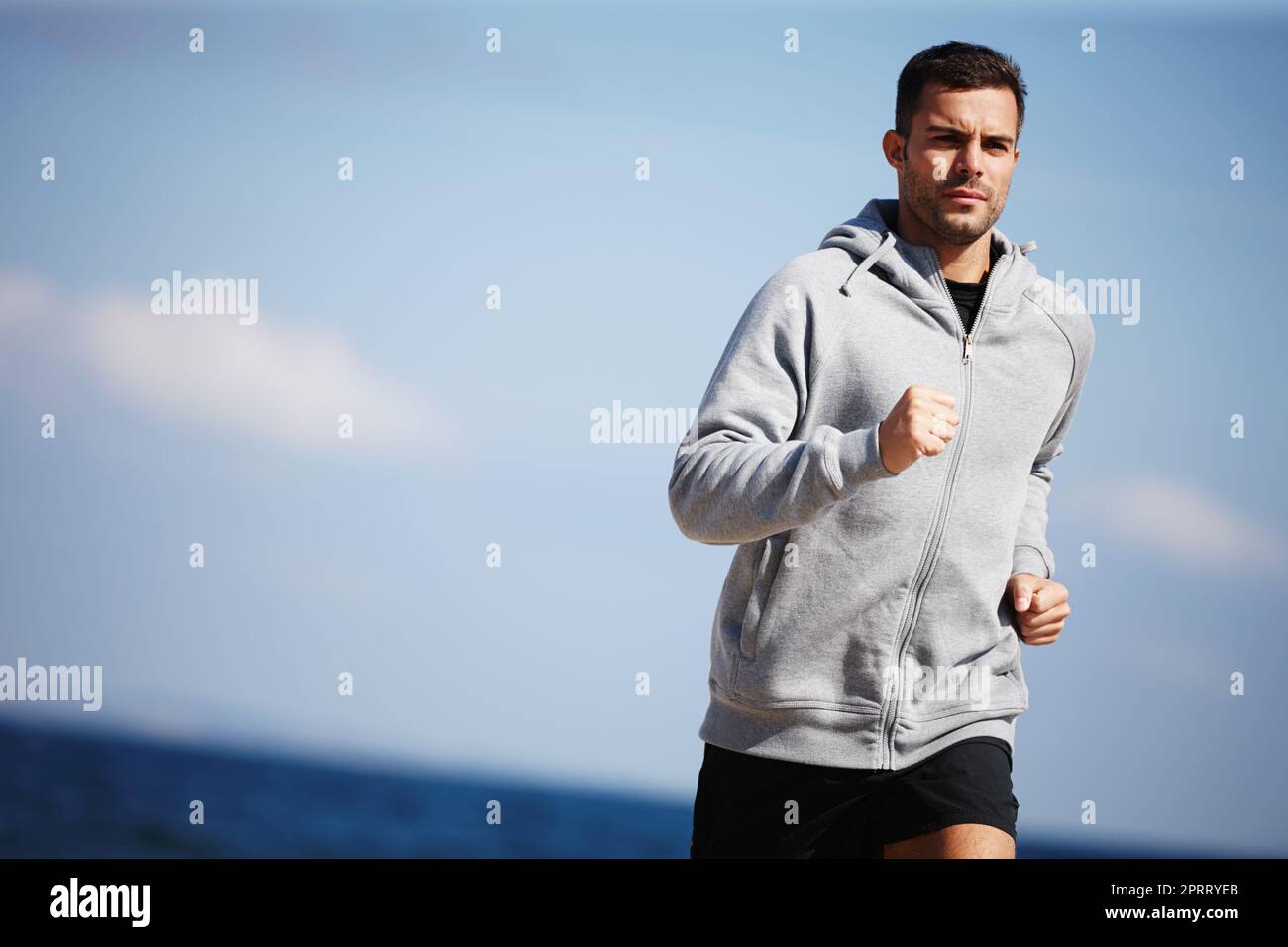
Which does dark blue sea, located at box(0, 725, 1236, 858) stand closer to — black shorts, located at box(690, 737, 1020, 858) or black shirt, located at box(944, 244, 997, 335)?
black shorts, located at box(690, 737, 1020, 858)

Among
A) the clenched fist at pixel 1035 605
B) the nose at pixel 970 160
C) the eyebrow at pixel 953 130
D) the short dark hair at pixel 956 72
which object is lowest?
the clenched fist at pixel 1035 605

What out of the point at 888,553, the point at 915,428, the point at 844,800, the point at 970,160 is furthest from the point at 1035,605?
the point at 970,160

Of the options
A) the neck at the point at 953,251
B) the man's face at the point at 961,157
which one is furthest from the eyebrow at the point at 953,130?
the neck at the point at 953,251

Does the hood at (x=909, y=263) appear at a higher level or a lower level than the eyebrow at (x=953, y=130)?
lower

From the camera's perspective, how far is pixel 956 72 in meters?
1.89

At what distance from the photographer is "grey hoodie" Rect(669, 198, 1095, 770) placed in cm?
179

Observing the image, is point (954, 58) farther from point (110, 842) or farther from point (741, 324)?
point (110, 842)

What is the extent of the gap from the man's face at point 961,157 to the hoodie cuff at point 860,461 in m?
0.44

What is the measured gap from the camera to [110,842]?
669 cm

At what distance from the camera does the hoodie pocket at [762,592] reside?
5.97 ft

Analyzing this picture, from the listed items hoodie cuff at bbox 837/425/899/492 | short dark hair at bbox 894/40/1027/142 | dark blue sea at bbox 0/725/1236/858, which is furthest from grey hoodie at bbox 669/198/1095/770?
dark blue sea at bbox 0/725/1236/858

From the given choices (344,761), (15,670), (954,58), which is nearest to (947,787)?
(954,58)
